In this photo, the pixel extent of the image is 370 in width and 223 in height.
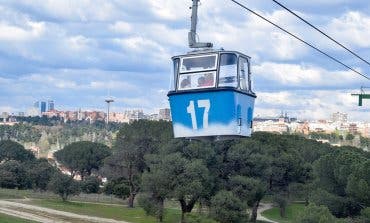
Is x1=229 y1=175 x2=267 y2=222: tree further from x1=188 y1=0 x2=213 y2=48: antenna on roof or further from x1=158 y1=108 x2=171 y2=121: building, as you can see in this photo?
x1=188 y1=0 x2=213 y2=48: antenna on roof

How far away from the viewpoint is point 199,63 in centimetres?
1688

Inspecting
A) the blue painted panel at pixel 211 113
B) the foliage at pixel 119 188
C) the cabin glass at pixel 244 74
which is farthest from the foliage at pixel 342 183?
the blue painted panel at pixel 211 113

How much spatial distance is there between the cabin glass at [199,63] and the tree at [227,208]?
48.4 m

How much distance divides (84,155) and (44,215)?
58.1 meters

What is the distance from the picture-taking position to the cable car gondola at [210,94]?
16750mm

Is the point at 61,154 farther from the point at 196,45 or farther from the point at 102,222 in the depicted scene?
the point at 196,45

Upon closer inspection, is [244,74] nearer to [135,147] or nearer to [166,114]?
[166,114]

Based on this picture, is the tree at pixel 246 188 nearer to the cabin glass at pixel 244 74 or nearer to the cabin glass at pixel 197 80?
the cabin glass at pixel 244 74

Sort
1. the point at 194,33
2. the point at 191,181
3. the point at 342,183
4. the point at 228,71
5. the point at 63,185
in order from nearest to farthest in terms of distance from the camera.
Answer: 1. the point at 194,33
2. the point at 228,71
3. the point at 342,183
4. the point at 191,181
5. the point at 63,185

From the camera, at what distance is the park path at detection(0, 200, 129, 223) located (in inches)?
2731

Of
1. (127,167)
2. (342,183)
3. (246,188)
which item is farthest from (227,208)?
(127,167)

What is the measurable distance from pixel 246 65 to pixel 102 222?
55.5 m

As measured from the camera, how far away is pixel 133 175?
312 feet

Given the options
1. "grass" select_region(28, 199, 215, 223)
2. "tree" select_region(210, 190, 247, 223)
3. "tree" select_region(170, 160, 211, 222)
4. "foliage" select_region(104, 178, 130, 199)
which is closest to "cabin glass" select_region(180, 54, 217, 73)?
"tree" select_region(210, 190, 247, 223)
